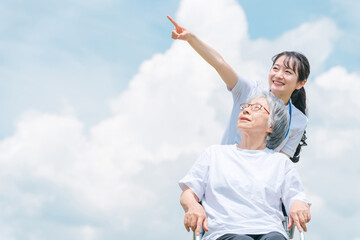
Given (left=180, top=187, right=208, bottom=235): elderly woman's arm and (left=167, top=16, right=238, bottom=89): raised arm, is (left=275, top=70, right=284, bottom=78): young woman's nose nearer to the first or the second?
(left=167, top=16, right=238, bottom=89): raised arm

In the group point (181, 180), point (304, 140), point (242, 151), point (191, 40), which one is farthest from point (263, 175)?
point (304, 140)

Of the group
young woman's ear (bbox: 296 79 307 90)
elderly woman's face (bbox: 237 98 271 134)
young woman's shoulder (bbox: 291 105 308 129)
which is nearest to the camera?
elderly woman's face (bbox: 237 98 271 134)

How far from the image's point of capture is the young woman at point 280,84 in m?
4.70

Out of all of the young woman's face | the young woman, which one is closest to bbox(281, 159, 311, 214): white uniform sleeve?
the young woman

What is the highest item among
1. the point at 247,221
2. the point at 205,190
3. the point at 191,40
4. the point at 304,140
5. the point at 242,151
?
the point at 191,40

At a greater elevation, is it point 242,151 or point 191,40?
point 191,40

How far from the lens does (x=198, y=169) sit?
4.01 meters

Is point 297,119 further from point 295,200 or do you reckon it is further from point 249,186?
point 249,186

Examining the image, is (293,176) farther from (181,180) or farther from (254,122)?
(181,180)

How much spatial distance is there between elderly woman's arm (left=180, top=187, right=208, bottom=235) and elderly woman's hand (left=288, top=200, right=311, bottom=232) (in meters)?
0.61

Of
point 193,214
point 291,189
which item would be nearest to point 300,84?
point 291,189

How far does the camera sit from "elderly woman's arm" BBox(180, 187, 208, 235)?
370 centimetres

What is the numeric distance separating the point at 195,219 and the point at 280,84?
1.88 metres

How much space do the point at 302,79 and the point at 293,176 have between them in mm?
1513
